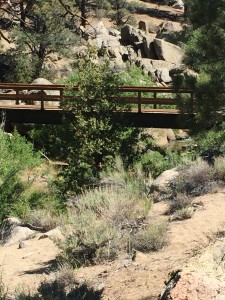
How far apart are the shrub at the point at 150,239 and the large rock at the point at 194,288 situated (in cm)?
375

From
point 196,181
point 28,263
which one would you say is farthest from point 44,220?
point 196,181

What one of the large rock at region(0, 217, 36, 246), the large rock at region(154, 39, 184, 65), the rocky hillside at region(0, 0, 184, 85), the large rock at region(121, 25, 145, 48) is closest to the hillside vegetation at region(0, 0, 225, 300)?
the large rock at region(0, 217, 36, 246)

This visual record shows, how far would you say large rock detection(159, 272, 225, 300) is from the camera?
403 centimetres

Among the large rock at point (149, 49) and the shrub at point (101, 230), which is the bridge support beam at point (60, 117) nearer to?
the shrub at point (101, 230)

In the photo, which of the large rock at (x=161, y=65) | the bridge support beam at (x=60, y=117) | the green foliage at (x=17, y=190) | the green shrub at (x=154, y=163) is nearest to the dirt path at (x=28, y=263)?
the green foliage at (x=17, y=190)

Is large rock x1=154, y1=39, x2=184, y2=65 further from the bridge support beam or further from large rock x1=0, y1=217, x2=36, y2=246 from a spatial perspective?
large rock x1=0, y1=217, x2=36, y2=246

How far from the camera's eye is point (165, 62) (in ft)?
130

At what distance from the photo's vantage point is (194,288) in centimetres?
407

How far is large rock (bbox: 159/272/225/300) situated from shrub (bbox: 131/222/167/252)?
3745mm

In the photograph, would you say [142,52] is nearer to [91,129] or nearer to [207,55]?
[91,129]

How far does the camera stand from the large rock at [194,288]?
159 inches

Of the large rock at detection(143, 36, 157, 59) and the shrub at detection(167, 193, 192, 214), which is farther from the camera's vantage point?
the large rock at detection(143, 36, 157, 59)

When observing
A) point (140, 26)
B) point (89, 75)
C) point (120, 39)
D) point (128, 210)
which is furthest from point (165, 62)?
point (128, 210)

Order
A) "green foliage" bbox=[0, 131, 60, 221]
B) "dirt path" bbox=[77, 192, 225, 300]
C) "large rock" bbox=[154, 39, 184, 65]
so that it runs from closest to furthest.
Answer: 1. "dirt path" bbox=[77, 192, 225, 300]
2. "green foliage" bbox=[0, 131, 60, 221]
3. "large rock" bbox=[154, 39, 184, 65]
